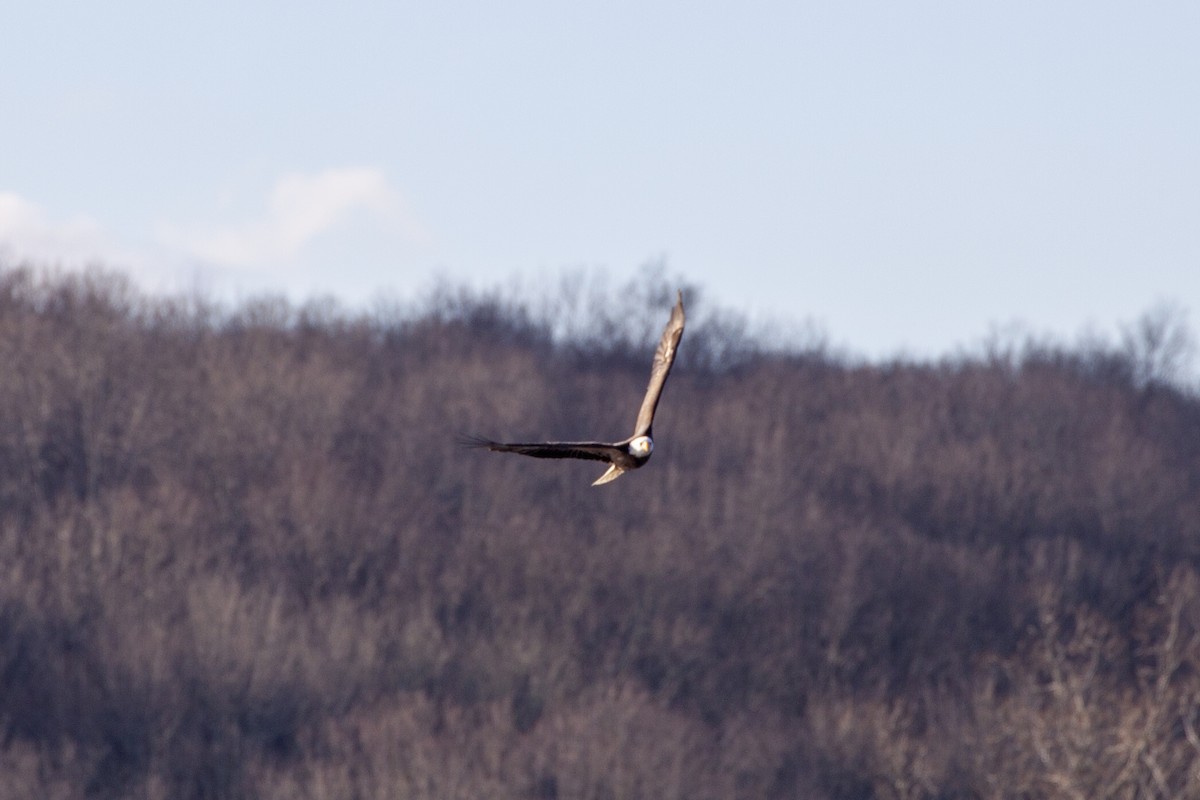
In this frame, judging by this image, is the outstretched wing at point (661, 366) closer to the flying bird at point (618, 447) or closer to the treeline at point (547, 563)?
the flying bird at point (618, 447)

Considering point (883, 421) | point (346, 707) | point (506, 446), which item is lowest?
point (346, 707)

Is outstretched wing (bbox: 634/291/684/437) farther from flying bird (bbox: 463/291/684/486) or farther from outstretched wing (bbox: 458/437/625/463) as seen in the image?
outstretched wing (bbox: 458/437/625/463)

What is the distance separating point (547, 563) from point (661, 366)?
63.7 metres

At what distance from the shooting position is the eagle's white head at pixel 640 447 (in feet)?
25.8

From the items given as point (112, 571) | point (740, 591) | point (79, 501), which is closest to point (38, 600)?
point (112, 571)

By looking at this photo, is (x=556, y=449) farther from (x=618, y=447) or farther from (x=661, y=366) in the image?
(x=661, y=366)

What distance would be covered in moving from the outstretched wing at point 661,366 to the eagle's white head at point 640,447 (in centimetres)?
2

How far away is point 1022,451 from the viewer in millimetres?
87438

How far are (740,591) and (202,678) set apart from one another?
1963 cm

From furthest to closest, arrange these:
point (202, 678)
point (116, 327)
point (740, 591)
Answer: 1. point (116, 327)
2. point (740, 591)
3. point (202, 678)

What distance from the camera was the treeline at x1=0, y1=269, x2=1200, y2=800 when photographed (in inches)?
2233

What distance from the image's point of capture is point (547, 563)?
71625 millimetres

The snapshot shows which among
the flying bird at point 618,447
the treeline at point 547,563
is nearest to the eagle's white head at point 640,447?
the flying bird at point 618,447

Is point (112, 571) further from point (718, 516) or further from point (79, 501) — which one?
point (718, 516)
